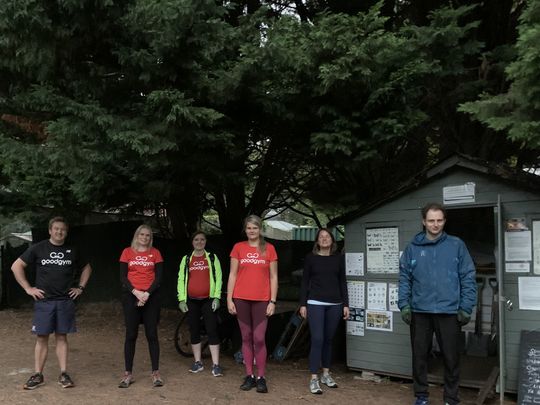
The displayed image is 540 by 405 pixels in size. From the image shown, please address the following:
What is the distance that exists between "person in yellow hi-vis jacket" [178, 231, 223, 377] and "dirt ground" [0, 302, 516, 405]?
0.48m

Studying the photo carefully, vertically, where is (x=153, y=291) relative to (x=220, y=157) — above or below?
below

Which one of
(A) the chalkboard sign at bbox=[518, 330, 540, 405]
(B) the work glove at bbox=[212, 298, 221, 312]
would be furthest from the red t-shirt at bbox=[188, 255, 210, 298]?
(A) the chalkboard sign at bbox=[518, 330, 540, 405]

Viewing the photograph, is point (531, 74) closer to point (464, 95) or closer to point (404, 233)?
point (404, 233)

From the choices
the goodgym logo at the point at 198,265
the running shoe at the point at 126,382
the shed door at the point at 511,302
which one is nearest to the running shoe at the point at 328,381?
the shed door at the point at 511,302

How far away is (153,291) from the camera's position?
6152mm

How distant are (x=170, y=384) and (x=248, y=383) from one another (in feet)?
2.92

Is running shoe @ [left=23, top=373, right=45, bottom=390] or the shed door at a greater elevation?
the shed door

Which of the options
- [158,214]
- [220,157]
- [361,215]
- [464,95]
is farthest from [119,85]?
[158,214]

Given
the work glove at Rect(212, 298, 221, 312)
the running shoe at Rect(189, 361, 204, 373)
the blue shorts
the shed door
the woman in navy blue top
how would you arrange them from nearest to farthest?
the shed door, the blue shorts, the woman in navy blue top, the work glove at Rect(212, 298, 221, 312), the running shoe at Rect(189, 361, 204, 373)

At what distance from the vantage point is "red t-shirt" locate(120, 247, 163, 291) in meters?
6.14

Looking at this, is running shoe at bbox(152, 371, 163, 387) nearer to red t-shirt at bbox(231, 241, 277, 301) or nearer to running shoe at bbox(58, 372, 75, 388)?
running shoe at bbox(58, 372, 75, 388)

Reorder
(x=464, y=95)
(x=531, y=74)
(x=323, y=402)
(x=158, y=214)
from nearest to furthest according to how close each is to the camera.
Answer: (x=531, y=74) → (x=323, y=402) → (x=464, y=95) → (x=158, y=214)

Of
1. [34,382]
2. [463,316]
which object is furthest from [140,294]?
[463,316]

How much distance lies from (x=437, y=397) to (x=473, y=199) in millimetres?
2092
